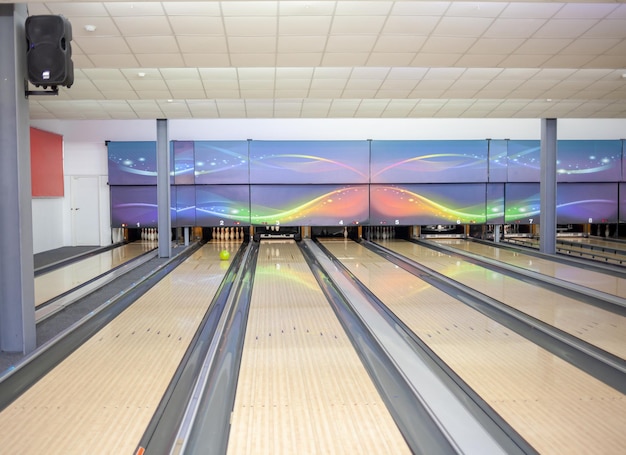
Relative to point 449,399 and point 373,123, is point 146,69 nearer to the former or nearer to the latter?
point 449,399

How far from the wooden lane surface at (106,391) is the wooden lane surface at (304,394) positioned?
522 mm

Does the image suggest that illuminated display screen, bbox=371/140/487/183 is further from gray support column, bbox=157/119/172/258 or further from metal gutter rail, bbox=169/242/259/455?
metal gutter rail, bbox=169/242/259/455

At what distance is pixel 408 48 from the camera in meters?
5.19

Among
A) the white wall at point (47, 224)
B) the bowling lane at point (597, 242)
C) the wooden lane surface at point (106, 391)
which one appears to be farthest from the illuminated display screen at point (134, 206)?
the bowling lane at point (597, 242)

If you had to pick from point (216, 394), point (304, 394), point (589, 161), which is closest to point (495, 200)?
point (589, 161)

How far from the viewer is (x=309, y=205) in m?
11.2

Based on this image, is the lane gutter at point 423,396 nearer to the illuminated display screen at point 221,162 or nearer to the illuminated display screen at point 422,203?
the illuminated display screen at point 422,203

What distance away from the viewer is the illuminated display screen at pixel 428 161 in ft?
36.8

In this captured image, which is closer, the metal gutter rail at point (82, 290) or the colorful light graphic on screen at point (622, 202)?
the metal gutter rail at point (82, 290)

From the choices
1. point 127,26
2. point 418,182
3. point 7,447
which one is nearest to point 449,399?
point 7,447

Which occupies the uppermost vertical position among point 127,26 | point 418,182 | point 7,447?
point 127,26

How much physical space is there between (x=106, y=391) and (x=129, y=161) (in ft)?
27.9

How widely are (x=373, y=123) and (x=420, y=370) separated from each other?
882 cm

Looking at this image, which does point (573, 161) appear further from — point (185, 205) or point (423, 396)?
point (423, 396)
